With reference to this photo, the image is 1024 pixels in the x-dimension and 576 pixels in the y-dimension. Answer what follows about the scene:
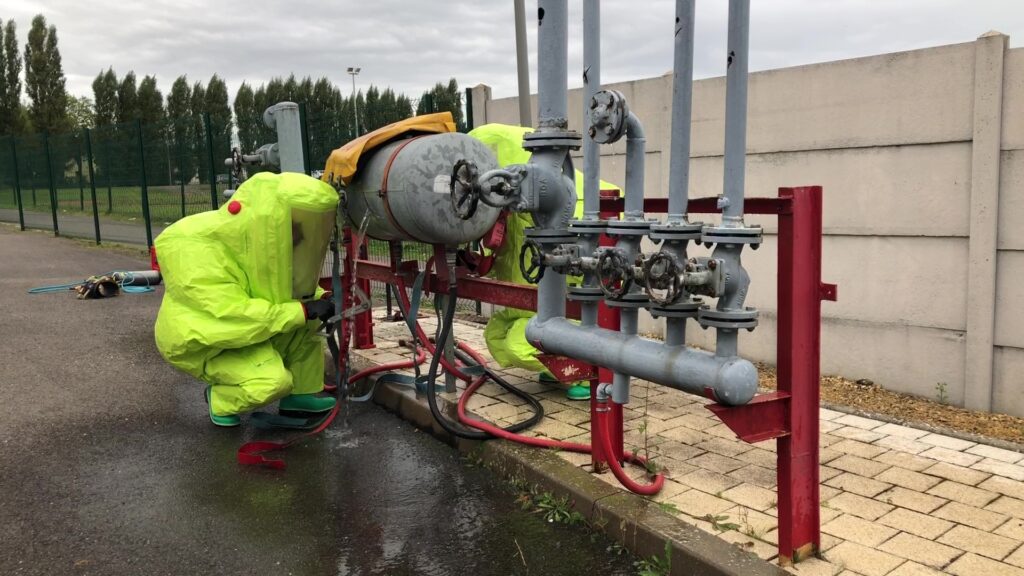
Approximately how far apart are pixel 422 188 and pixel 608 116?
139 cm

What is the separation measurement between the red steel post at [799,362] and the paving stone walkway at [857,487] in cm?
16

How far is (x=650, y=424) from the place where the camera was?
4.45 meters

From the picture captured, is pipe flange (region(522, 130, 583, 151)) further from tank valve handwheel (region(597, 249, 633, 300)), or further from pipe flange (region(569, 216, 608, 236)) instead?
tank valve handwheel (region(597, 249, 633, 300))

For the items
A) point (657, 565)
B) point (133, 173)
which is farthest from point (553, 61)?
point (133, 173)

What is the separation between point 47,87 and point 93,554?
41.5 meters

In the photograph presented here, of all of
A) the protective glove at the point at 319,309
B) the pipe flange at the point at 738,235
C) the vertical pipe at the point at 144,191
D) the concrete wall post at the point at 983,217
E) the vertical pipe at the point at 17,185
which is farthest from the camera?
the vertical pipe at the point at 17,185

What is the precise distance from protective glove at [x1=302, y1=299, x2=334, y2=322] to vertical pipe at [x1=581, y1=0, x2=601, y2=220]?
2007 mm

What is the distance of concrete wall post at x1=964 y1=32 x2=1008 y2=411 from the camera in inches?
172

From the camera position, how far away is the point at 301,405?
16.5 feet

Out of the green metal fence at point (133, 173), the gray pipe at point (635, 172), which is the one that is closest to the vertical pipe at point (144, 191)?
the green metal fence at point (133, 173)

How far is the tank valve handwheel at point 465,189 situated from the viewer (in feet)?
10.5

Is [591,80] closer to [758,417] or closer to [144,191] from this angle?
[758,417]

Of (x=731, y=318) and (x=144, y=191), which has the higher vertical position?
(x=144, y=191)

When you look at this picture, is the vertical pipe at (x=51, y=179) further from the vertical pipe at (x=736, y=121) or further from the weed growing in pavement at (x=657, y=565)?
the vertical pipe at (x=736, y=121)
